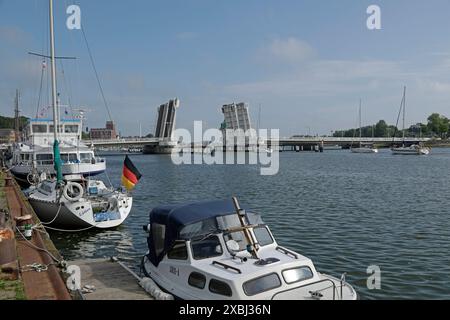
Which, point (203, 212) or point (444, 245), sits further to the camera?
point (444, 245)

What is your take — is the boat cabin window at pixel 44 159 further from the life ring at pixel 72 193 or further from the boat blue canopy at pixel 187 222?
the boat blue canopy at pixel 187 222

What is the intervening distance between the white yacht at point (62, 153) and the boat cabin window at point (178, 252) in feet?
108

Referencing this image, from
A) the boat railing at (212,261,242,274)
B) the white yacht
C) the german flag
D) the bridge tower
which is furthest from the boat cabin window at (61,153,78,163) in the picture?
the bridge tower

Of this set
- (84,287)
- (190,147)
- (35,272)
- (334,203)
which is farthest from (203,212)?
(190,147)

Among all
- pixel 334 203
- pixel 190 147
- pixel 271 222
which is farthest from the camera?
pixel 190 147

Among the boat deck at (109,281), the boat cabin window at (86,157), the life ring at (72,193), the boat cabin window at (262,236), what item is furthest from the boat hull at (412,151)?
the boat deck at (109,281)

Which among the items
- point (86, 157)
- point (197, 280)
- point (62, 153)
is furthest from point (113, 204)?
point (86, 157)

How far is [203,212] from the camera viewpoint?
12.3m

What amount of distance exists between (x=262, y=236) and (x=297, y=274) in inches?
73.6

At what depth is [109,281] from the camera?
12312mm

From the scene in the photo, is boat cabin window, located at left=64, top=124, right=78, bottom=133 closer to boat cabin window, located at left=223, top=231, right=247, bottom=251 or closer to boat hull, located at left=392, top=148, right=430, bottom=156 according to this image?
boat cabin window, located at left=223, top=231, right=247, bottom=251

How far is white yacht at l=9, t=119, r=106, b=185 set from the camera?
43781 mm

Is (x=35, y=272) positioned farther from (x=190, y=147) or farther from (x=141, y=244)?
(x=190, y=147)
